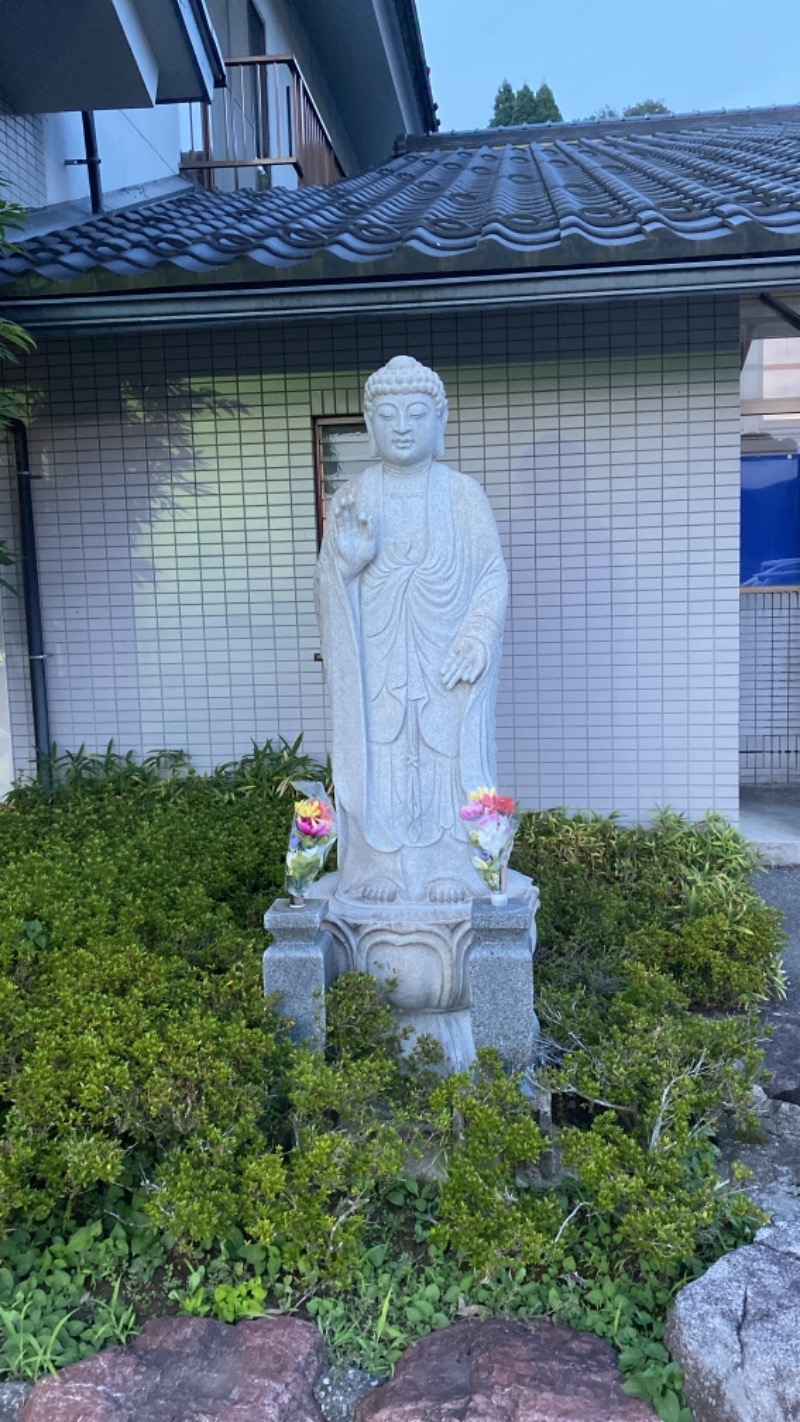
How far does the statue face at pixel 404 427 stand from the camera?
348 centimetres

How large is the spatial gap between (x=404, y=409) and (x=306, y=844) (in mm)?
1651

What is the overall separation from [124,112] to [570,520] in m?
5.43

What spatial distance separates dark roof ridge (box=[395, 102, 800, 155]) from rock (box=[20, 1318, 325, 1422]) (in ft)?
37.5

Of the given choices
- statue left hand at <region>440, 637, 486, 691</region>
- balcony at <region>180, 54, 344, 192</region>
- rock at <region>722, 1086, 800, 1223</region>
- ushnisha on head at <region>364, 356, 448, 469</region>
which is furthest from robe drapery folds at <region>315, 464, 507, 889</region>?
balcony at <region>180, 54, 344, 192</region>

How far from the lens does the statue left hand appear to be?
3574 millimetres

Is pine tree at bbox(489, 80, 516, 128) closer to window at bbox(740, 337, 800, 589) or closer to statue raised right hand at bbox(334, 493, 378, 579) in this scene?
window at bbox(740, 337, 800, 589)

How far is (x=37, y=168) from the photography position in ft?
22.8

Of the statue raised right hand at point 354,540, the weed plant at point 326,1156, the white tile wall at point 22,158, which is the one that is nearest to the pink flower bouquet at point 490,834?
the weed plant at point 326,1156

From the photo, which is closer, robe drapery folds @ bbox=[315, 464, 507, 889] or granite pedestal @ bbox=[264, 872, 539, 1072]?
granite pedestal @ bbox=[264, 872, 539, 1072]

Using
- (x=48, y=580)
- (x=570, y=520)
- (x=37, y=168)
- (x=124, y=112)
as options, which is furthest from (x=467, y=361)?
(x=124, y=112)

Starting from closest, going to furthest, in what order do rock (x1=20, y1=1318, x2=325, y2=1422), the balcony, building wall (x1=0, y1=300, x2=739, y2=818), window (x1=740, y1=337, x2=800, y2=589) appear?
rock (x1=20, y1=1318, x2=325, y2=1422) < building wall (x1=0, y1=300, x2=739, y2=818) < window (x1=740, y1=337, x2=800, y2=589) < the balcony

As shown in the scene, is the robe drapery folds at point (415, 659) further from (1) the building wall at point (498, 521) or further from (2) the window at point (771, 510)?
(2) the window at point (771, 510)

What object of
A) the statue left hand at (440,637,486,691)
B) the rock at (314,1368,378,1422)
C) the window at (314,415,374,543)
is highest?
the window at (314,415,374,543)

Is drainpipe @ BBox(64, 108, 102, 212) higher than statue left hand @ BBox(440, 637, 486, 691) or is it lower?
higher
